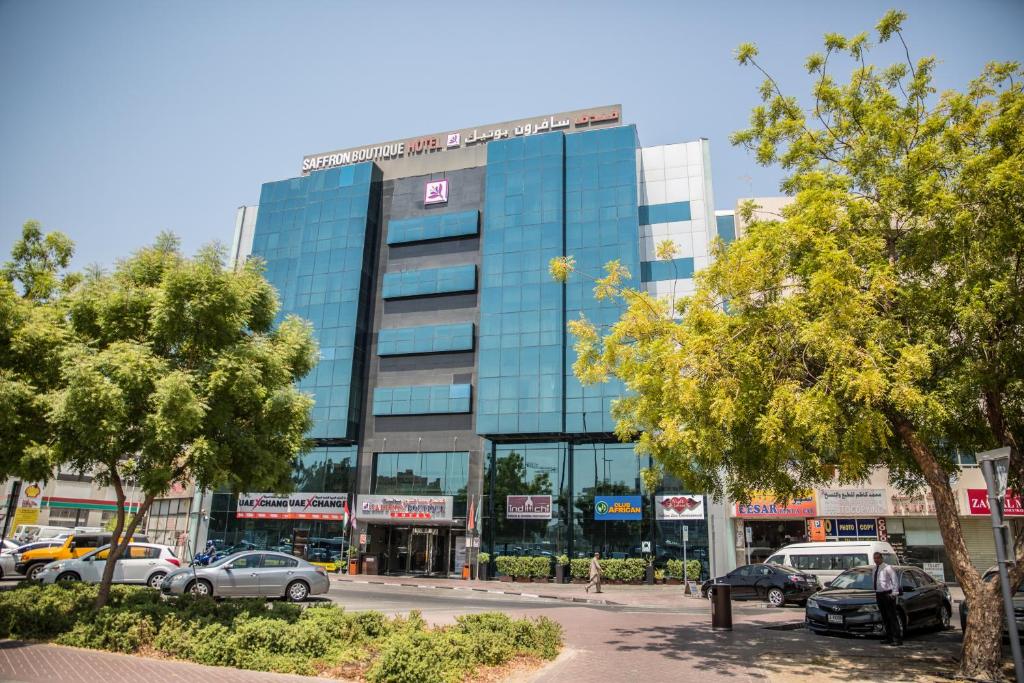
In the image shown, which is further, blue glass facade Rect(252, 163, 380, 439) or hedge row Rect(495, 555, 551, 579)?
blue glass facade Rect(252, 163, 380, 439)

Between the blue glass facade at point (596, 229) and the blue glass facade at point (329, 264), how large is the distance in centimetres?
1462

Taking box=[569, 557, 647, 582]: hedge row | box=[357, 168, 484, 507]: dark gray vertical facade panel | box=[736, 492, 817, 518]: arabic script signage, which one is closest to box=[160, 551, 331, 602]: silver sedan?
box=[569, 557, 647, 582]: hedge row

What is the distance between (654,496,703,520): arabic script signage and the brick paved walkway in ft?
96.9

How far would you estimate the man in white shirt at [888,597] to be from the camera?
13469 millimetres

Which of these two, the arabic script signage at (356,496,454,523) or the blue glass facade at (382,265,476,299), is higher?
the blue glass facade at (382,265,476,299)

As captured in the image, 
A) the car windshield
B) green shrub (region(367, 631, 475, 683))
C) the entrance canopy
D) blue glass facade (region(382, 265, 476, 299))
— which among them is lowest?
green shrub (region(367, 631, 475, 683))

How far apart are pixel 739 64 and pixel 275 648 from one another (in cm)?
1505

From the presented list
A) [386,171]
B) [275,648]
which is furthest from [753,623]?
[386,171]

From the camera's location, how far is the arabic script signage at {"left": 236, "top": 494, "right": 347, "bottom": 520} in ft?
138

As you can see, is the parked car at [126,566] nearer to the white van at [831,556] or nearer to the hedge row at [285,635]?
the hedge row at [285,635]

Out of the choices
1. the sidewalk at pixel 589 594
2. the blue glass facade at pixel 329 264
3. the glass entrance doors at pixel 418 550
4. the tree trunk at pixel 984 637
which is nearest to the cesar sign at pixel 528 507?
the sidewalk at pixel 589 594

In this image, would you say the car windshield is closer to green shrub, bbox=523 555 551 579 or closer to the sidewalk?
the sidewalk

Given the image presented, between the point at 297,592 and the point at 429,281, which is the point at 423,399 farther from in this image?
the point at 297,592

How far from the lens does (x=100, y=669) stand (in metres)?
9.70
